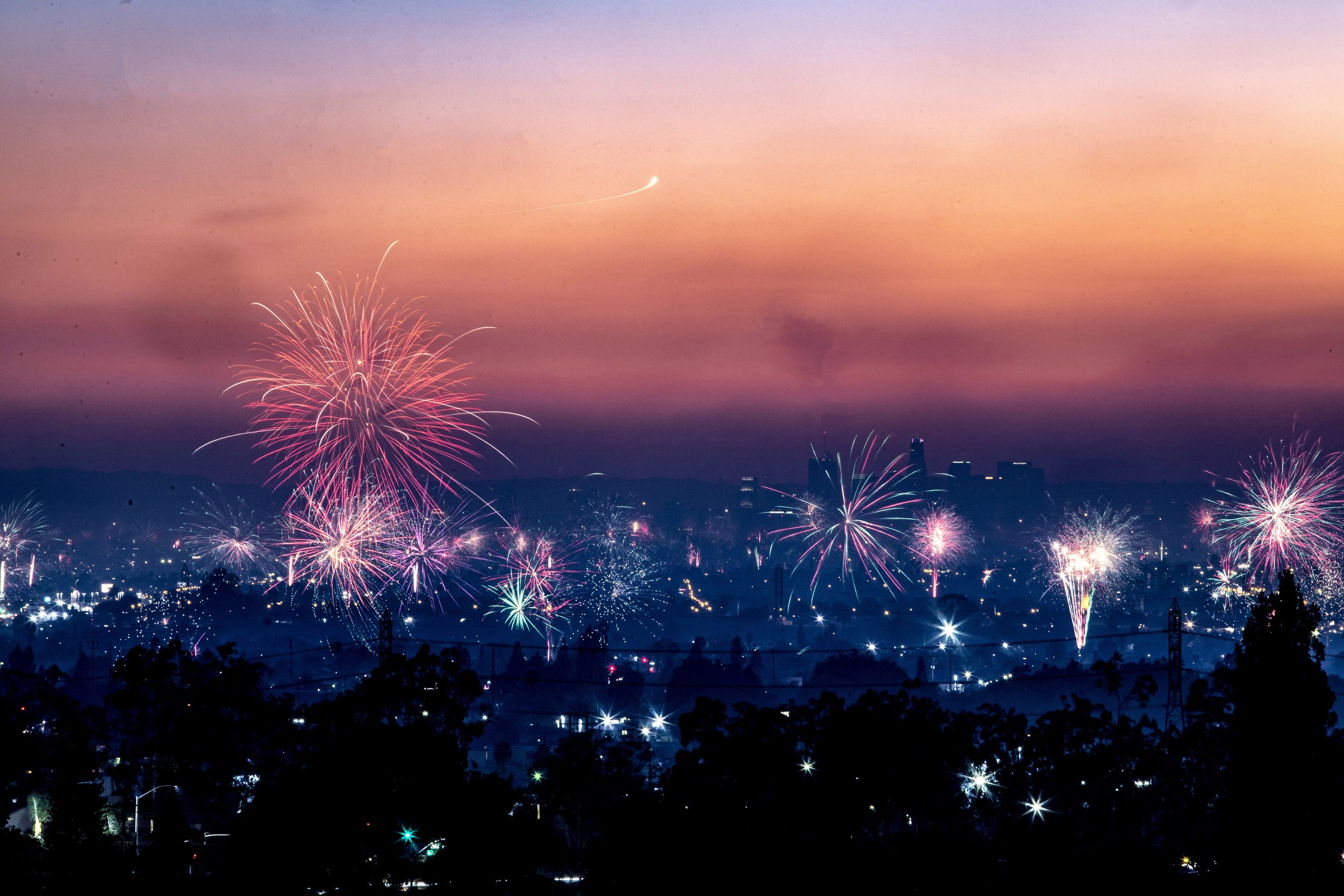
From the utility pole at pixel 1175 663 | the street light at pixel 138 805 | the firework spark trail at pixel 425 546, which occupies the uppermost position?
the firework spark trail at pixel 425 546

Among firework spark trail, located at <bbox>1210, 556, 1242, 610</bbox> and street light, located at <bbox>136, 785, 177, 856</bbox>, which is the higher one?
firework spark trail, located at <bbox>1210, 556, 1242, 610</bbox>

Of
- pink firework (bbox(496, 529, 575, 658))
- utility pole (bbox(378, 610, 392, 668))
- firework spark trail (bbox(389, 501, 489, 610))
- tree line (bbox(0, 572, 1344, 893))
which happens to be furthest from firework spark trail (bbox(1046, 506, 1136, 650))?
utility pole (bbox(378, 610, 392, 668))

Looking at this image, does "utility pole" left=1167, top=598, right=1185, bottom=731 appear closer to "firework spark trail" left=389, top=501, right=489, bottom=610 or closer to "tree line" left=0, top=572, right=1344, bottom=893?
"tree line" left=0, top=572, right=1344, bottom=893

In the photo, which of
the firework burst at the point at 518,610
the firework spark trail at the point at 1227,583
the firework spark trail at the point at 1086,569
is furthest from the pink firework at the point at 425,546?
the firework spark trail at the point at 1227,583

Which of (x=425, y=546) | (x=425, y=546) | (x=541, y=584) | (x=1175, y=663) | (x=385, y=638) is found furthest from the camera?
(x=541, y=584)

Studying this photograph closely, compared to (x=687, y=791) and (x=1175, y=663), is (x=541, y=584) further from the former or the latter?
(x=687, y=791)

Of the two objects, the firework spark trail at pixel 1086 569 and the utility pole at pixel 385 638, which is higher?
the firework spark trail at pixel 1086 569

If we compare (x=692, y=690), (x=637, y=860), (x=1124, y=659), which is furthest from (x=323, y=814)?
(x=1124, y=659)

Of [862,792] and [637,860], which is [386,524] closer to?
[862,792]

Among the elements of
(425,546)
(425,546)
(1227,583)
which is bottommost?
(425,546)

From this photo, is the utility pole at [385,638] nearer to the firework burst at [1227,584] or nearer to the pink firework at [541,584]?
the pink firework at [541,584]

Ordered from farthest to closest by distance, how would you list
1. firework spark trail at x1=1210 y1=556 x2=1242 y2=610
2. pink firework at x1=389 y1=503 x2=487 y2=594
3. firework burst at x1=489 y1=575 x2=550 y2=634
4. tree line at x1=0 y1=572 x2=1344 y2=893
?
firework burst at x1=489 y1=575 x2=550 y2=634 < firework spark trail at x1=1210 y1=556 x2=1242 y2=610 < pink firework at x1=389 y1=503 x2=487 y2=594 < tree line at x1=0 y1=572 x2=1344 y2=893

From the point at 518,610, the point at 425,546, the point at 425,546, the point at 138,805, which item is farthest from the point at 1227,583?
the point at 138,805
